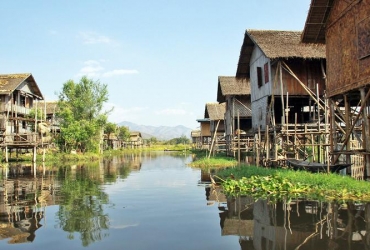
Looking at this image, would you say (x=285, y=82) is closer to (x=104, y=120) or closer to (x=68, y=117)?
(x=68, y=117)

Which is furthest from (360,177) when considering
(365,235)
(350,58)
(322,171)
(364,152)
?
(365,235)

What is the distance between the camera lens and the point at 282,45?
1967 cm

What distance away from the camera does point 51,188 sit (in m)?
14.0

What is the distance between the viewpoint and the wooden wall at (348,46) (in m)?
11.6

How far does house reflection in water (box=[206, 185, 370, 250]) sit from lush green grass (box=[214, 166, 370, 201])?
0.78 metres

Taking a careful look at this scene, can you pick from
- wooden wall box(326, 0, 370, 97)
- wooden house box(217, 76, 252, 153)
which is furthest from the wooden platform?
wooden house box(217, 76, 252, 153)

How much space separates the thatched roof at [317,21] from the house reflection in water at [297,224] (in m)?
8.11

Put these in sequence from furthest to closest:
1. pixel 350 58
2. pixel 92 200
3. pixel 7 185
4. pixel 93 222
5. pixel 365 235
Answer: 1. pixel 7 185
2. pixel 350 58
3. pixel 92 200
4. pixel 93 222
5. pixel 365 235

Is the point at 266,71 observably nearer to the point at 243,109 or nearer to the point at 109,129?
the point at 243,109

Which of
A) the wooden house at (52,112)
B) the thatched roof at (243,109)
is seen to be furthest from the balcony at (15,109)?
the thatched roof at (243,109)

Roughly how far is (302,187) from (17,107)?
27930 mm

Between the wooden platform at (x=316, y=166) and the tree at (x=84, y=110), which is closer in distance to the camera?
the wooden platform at (x=316, y=166)

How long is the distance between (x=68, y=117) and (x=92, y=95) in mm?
6784

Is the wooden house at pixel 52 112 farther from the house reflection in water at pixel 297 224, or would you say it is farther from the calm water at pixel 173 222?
the house reflection in water at pixel 297 224
